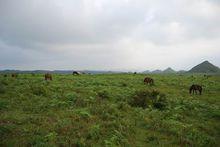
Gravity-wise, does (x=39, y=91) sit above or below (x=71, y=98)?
above

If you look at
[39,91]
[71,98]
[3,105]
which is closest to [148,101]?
[71,98]

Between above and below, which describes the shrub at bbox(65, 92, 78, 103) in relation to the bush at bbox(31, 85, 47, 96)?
below

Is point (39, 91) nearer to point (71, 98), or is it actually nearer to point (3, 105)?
point (71, 98)

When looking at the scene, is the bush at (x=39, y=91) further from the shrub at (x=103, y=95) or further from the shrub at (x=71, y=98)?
the shrub at (x=103, y=95)

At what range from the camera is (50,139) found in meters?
13.7

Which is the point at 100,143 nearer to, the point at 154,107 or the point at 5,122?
the point at 5,122

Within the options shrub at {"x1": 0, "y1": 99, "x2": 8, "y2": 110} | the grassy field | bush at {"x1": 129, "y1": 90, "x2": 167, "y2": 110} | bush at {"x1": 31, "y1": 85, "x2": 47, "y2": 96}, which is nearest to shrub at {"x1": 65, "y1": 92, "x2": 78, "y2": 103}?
the grassy field

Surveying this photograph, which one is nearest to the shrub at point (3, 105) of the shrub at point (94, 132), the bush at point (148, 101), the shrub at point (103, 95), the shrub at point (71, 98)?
the shrub at point (71, 98)

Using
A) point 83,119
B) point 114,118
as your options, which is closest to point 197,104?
point 114,118

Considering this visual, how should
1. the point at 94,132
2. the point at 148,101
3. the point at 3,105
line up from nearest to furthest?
the point at 94,132 < the point at 3,105 < the point at 148,101

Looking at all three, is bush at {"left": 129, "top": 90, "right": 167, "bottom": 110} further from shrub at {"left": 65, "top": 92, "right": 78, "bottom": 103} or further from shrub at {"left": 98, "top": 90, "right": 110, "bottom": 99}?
shrub at {"left": 65, "top": 92, "right": 78, "bottom": 103}

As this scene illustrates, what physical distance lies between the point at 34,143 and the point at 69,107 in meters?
7.27

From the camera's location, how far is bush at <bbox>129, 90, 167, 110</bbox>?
22711 millimetres

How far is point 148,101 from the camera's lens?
22953 mm
